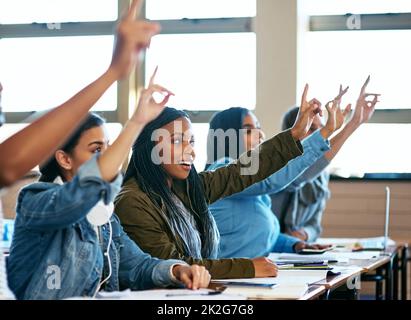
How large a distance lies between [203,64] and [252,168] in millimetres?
621

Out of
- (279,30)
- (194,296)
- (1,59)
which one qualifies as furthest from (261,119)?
(194,296)

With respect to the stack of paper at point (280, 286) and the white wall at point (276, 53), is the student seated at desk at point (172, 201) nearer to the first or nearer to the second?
the stack of paper at point (280, 286)

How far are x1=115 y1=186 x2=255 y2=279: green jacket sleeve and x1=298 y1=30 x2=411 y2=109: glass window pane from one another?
1.63ft

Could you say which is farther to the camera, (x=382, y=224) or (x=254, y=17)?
(x=382, y=224)

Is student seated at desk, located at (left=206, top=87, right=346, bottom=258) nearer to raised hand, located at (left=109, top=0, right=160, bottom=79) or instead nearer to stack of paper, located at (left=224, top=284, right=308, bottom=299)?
stack of paper, located at (left=224, top=284, right=308, bottom=299)

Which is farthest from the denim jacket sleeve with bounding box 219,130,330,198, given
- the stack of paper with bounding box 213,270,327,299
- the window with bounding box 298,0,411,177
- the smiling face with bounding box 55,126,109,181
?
the smiling face with bounding box 55,126,109,181

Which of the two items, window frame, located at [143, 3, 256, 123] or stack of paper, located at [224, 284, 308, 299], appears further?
window frame, located at [143, 3, 256, 123]

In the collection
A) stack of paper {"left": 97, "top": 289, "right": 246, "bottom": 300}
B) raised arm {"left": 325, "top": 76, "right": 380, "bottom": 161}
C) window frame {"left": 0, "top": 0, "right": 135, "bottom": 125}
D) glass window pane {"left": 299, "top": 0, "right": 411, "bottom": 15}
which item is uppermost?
glass window pane {"left": 299, "top": 0, "right": 411, "bottom": 15}

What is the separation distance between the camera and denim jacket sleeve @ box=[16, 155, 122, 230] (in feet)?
4.31

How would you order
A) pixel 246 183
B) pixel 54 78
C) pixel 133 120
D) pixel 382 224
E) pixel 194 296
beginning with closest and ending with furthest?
pixel 133 120
pixel 194 296
pixel 54 78
pixel 246 183
pixel 382 224

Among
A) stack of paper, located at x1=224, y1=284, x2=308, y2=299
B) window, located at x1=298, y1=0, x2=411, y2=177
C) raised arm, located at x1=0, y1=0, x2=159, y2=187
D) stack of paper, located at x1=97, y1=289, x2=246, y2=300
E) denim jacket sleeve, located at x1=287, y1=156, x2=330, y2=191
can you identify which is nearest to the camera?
raised arm, located at x1=0, y1=0, x2=159, y2=187
